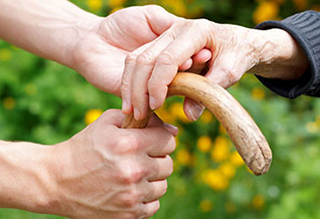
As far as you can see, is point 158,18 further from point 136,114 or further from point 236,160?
point 236,160

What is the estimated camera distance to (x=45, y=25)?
5.36 ft

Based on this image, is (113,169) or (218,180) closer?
(113,169)

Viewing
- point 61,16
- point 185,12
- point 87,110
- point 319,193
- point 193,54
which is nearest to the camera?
point 193,54

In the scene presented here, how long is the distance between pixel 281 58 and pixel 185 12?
2253 mm

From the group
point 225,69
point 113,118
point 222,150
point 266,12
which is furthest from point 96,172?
point 266,12

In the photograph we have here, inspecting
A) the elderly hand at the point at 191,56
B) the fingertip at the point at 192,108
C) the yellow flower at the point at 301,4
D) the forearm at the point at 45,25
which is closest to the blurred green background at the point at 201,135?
the yellow flower at the point at 301,4

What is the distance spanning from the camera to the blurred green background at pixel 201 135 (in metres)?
2.26

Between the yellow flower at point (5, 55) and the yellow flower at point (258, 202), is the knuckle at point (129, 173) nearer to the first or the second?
the yellow flower at point (258, 202)

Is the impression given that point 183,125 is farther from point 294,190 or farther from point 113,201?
point 113,201

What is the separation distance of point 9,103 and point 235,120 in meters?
2.21

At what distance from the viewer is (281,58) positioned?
1319 mm

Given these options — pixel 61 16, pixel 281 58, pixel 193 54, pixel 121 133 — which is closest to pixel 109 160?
pixel 121 133

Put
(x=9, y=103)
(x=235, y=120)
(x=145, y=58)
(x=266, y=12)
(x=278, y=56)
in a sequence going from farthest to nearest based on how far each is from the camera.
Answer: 1. (x=266, y=12)
2. (x=9, y=103)
3. (x=278, y=56)
4. (x=145, y=58)
5. (x=235, y=120)

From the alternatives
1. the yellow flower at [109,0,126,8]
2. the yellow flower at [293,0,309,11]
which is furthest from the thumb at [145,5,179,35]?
the yellow flower at [293,0,309,11]
